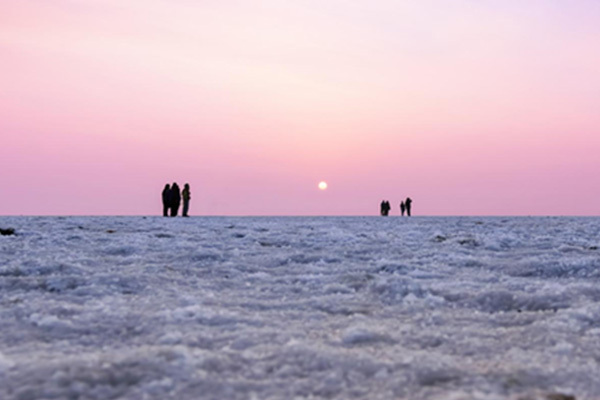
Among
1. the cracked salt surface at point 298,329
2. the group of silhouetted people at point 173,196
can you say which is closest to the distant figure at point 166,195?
the group of silhouetted people at point 173,196

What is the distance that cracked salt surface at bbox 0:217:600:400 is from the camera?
3174 mm

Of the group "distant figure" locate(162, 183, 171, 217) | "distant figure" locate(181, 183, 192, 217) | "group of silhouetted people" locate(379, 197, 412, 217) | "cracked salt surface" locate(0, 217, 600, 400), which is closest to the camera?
"cracked salt surface" locate(0, 217, 600, 400)

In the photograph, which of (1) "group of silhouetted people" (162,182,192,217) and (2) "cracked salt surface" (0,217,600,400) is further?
(1) "group of silhouetted people" (162,182,192,217)

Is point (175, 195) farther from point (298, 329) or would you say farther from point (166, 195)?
point (298, 329)

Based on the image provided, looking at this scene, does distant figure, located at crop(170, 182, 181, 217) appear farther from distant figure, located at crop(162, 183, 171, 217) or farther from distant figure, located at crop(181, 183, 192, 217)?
distant figure, located at crop(181, 183, 192, 217)

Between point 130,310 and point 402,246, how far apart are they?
6.94 metres

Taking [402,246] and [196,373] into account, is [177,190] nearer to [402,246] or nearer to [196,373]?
[402,246]

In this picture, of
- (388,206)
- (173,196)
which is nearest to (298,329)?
(173,196)

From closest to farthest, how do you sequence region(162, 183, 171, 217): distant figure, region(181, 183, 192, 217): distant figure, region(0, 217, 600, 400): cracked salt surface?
region(0, 217, 600, 400): cracked salt surface < region(162, 183, 171, 217): distant figure < region(181, 183, 192, 217): distant figure

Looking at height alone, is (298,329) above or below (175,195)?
below

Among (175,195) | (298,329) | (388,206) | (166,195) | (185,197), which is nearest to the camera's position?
(298,329)

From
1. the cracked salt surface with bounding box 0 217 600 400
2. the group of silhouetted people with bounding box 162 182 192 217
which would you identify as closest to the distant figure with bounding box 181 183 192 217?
the group of silhouetted people with bounding box 162 182 192 217

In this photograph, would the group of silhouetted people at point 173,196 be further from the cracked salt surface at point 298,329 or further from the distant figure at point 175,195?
the cracked salt surface at point 298,329

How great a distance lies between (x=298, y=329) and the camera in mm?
4426
